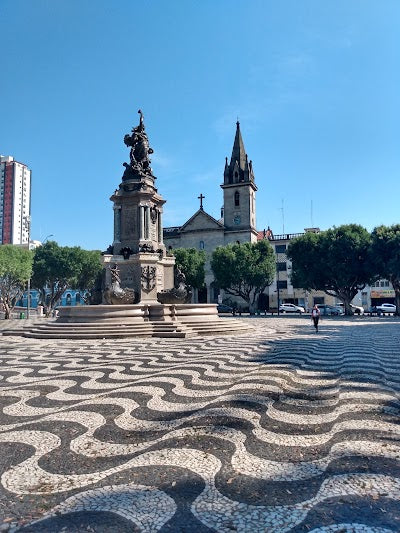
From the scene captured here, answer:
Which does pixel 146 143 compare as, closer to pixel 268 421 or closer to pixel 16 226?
pixel 268 421

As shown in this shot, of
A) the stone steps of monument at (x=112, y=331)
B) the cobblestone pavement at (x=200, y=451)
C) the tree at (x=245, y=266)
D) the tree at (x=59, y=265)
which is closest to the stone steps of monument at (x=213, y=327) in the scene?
the stone steps of monument at (x=112, y=331)

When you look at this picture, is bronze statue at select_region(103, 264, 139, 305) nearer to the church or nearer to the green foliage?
the green foliage

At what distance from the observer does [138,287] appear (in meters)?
18.9

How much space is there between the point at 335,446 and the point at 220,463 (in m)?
1.26

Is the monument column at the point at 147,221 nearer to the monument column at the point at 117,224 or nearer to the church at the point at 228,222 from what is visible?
the monument column at the point at 117,224

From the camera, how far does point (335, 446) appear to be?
13.1 feet

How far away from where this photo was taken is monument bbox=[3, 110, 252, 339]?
16.6 metres

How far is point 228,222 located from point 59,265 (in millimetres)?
28087

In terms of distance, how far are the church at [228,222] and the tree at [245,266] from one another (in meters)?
8.99

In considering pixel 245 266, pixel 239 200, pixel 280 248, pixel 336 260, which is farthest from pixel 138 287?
pixel 280 248

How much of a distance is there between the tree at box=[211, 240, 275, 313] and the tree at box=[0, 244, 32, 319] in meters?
23.0

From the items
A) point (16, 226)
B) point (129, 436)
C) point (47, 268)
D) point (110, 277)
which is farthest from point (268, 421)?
point (16, 226)

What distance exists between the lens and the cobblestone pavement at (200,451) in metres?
2.72

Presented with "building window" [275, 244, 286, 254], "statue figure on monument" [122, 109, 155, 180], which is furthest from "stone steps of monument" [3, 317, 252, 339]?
"building window" [275, 244, 286, 254]
